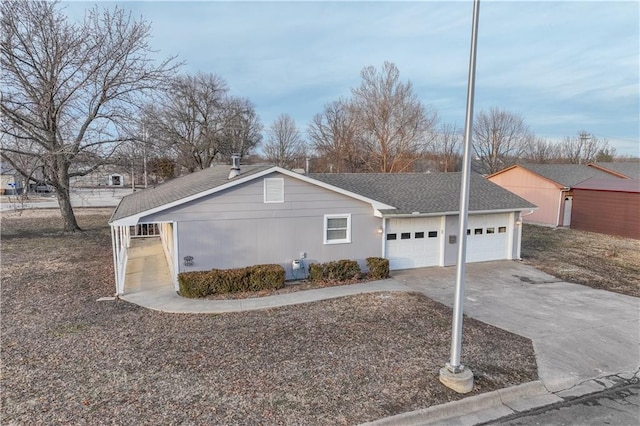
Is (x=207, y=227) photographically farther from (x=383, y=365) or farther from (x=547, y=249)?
(x=547, y=249)

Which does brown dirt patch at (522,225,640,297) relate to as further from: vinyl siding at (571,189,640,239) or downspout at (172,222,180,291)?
downspout at (172,222,180,291)

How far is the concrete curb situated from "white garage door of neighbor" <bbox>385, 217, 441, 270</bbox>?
26.3 feet

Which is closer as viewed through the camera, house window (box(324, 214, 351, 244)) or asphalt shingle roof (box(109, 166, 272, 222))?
asphalt shingle roof (box(109, 166, 272, 222))

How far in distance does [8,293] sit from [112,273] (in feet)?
9.98

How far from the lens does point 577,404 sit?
19.9ft

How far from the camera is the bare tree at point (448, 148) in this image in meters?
50.4

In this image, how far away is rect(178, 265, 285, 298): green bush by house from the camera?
10.9 m

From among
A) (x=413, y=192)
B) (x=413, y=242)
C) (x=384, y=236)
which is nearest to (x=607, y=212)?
(x=413, y=192)

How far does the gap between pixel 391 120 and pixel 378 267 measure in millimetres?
26771

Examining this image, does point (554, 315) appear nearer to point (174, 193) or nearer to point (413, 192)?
point (413, 192)

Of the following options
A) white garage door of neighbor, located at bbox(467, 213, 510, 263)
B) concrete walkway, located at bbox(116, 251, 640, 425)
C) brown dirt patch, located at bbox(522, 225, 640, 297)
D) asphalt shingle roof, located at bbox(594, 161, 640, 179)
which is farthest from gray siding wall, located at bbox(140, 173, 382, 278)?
asphalt shingle roof, located at bbox(594, 161, 640, 179)

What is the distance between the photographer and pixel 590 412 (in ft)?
19.1

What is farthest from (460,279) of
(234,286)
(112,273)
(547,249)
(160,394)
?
(547,249)

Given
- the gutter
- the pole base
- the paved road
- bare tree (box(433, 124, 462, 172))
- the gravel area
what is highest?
bare tree (box(433, 124, 462, 172))
